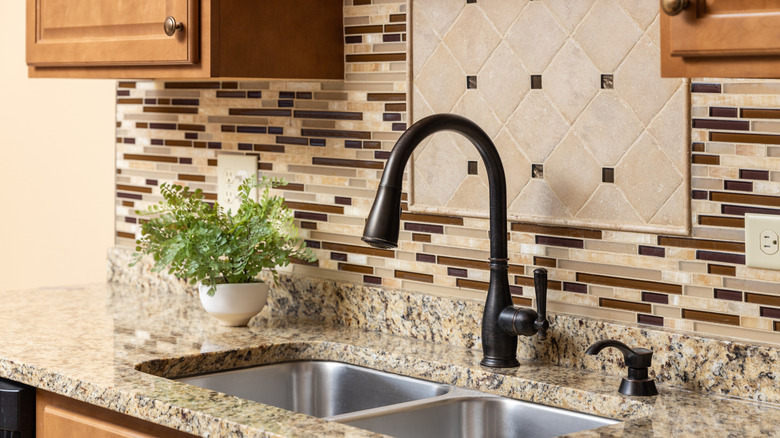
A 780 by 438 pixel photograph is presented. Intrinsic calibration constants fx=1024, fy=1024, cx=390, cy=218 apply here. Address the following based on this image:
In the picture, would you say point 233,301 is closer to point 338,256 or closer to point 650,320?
point 338,256

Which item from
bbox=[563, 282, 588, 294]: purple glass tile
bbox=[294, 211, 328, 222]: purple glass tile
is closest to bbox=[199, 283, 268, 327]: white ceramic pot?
bbox=[294, 211, 328, 222]: purple glass tile

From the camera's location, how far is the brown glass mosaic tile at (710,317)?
155 centimetres

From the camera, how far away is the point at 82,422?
1663mm

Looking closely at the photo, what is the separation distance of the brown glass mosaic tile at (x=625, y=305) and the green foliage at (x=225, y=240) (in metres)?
0.66

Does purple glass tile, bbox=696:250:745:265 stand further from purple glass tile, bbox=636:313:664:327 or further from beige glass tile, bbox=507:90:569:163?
beige glass tile, bbox=507:90:569:163

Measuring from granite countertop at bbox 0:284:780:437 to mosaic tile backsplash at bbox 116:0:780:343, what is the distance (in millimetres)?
133

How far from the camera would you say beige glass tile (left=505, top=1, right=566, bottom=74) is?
→ 1.74 metres

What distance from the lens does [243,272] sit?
2.04 metres

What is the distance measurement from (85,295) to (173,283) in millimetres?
202

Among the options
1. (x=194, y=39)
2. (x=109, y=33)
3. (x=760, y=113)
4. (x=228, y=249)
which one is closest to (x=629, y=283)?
(x=760, y=113)

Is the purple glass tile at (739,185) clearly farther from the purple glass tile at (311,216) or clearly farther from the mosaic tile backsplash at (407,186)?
the purple glass tile at (311,216)

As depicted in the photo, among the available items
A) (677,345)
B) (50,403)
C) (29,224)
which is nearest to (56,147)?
(29,224)

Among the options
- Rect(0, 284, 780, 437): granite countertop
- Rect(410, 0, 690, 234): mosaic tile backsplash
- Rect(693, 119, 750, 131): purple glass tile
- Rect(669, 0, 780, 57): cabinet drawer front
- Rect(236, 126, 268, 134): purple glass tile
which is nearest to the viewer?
Rect(669, 0, 780, 57): cabinet drawer front

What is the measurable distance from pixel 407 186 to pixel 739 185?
669mm
